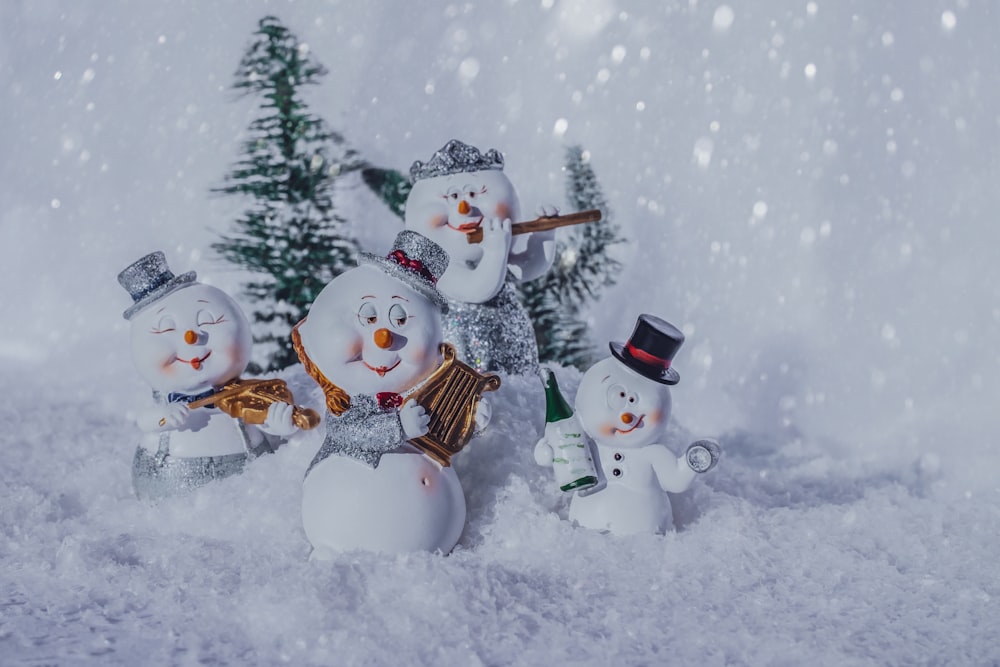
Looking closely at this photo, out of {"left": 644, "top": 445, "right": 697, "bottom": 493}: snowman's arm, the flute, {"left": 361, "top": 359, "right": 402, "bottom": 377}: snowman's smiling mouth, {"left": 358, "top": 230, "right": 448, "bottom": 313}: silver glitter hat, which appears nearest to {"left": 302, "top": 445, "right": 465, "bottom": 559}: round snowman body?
{"left": 361, "top": 359, "right": 402, "bottom": 377}: snowman's smiling mouth

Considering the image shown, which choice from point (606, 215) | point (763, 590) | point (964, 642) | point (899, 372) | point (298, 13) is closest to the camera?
point (964, 642)

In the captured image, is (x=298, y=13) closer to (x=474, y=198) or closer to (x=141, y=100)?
(x=141, y=100)

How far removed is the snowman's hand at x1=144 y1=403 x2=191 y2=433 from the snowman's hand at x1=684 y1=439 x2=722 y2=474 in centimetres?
100

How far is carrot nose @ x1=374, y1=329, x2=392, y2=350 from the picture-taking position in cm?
168

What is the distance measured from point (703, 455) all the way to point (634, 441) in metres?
0.13

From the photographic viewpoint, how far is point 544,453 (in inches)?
75.2

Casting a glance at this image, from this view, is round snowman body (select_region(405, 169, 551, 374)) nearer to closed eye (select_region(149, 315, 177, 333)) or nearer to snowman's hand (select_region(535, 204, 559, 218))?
snowman's hand (select_region(535, 204, 559, 218))

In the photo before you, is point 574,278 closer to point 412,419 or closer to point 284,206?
point 284,206

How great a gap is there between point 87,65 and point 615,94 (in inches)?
86.4

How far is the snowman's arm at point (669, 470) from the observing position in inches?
74.0

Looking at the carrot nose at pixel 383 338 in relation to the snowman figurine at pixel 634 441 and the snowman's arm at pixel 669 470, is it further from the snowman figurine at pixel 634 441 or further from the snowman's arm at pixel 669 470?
the snowman's arm at pixel 669 470

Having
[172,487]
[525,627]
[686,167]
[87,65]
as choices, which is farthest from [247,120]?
[525,627]

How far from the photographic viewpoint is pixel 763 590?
1.65m

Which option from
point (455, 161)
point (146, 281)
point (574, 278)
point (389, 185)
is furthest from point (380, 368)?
point (389, 185)
